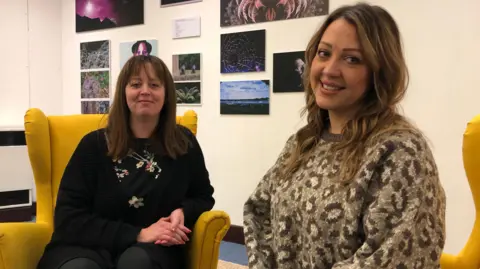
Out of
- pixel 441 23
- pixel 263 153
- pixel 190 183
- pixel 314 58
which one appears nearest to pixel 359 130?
pixel 314 58

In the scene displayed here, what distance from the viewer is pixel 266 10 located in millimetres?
3182

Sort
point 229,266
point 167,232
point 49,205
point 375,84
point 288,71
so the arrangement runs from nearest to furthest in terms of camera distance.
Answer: point 375,84
point 167,232
point 49,205
point 229,266
point 288,71

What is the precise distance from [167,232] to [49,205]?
0.71 m

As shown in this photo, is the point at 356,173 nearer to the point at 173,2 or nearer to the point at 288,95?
the point at 288,95

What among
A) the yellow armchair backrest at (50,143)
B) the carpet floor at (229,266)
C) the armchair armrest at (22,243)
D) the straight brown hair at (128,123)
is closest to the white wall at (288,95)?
the carpet floor at (229,266)

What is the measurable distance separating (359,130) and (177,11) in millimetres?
2850

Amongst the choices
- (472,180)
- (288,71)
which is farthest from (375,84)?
(288,71)

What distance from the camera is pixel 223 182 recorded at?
3.51m

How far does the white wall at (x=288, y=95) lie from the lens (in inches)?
99.3

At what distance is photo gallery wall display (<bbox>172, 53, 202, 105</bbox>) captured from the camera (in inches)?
140

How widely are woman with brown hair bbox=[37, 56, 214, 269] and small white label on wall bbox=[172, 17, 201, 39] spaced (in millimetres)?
1727

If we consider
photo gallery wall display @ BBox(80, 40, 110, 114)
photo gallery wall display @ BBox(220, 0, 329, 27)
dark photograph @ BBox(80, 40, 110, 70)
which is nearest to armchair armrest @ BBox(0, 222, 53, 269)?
photo gallery wall display @ BBox(220, 0, 329, 27)

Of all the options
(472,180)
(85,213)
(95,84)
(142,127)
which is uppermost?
(95,84)

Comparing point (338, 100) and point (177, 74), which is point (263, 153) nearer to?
point (177, 74)
